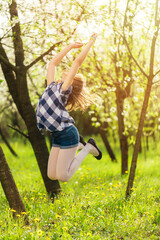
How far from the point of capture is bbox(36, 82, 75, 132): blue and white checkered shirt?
3.98 meters

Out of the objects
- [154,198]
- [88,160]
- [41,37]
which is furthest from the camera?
[88,160]

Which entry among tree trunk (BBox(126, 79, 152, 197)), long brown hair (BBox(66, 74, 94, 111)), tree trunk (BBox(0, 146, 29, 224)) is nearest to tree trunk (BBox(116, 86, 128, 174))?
tree trunk (BBox(126, 79, 152, 197))

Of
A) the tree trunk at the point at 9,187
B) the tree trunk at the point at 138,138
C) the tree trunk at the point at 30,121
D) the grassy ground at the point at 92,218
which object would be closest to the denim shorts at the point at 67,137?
the tree trunk at the point at 9,187

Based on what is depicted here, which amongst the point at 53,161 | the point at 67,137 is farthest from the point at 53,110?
the point at 53,161

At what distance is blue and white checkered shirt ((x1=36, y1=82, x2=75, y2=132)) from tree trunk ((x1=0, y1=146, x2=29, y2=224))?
81 centimetres

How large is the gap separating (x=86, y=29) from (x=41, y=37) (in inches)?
47.3

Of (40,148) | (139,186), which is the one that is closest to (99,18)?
(40,148)

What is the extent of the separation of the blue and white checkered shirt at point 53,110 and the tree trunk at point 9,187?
81 centimetres

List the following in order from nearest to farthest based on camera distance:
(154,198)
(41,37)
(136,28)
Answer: (154,198) → (41,37) → (136,28)

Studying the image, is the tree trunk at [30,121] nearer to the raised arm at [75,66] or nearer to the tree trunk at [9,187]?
the tree trunk at [9,187]

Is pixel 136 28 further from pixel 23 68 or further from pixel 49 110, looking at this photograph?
pixel 49 110

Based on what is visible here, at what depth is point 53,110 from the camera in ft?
13.1

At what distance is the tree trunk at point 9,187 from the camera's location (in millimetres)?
4211

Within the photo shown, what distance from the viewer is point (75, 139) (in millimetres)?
4137
